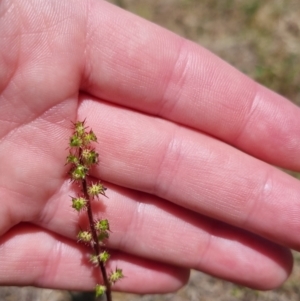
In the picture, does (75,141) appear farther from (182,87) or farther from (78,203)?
(182,87)

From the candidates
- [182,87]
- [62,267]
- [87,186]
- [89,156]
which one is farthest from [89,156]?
[62,267]

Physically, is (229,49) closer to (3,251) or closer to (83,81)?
(83,81)

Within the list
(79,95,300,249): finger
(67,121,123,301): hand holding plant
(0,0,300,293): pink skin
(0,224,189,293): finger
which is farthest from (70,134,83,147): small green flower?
(0,224,189,293): finger

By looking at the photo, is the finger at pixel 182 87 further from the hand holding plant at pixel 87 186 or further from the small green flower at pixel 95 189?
the small green flower at pixel 95 189

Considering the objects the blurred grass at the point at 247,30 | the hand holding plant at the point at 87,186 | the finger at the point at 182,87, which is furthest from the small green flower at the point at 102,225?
the blurred grass at the point at 247,30

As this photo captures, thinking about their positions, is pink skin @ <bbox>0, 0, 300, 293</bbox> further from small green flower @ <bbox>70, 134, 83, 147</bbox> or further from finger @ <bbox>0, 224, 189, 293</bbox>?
small green flower @ <bbox>70, 134, 83, 147</bbox>

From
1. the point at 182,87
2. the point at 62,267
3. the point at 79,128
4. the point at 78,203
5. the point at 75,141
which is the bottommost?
the point at 62,267
